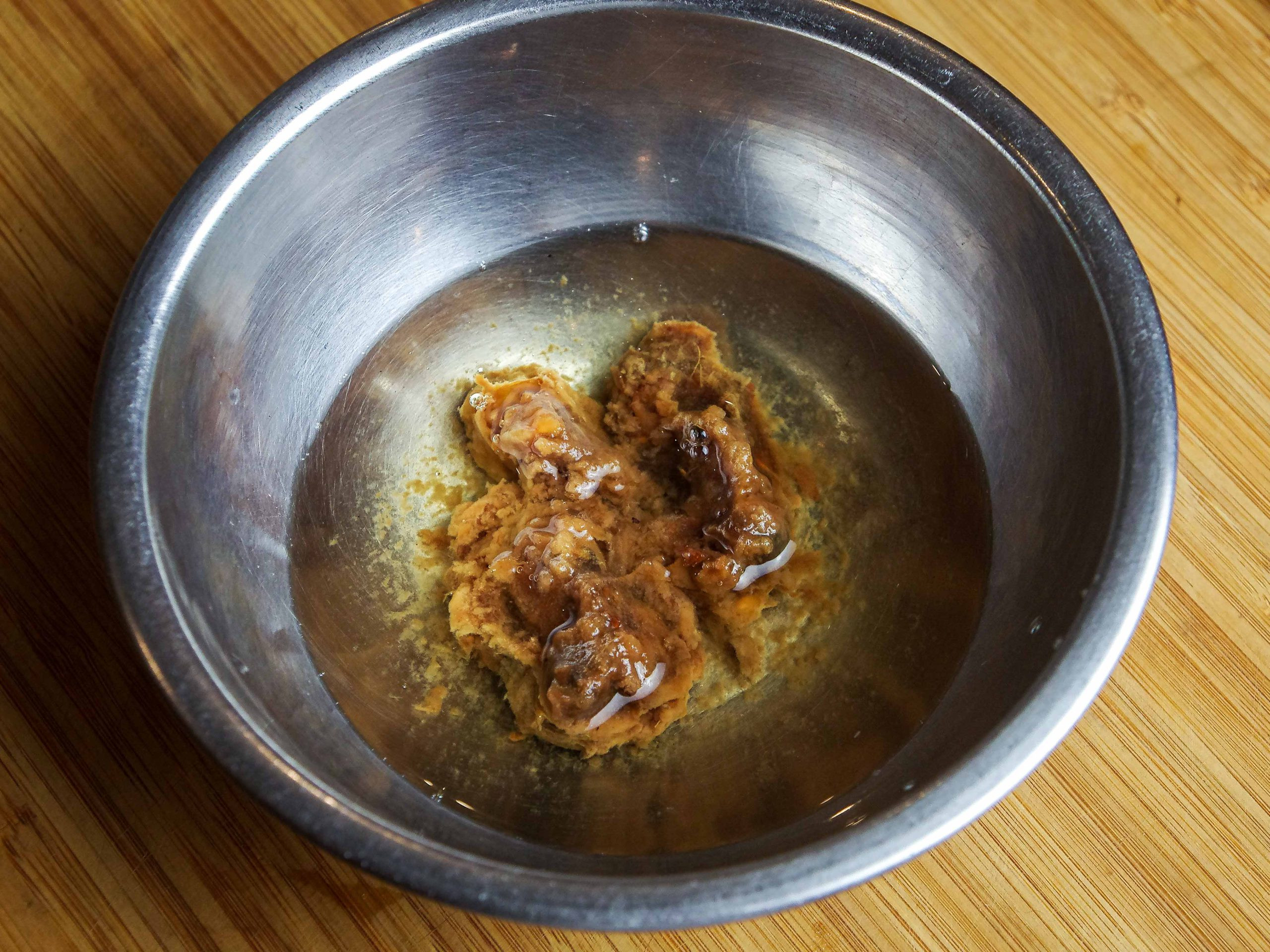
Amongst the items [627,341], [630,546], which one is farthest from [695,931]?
[627,341]

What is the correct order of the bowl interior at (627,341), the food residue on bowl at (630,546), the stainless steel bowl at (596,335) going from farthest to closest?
1. the food residue on bowl at (630,546)
2. the bowl interior at (627,341)
3. the stainless steel bowl at (596,335)

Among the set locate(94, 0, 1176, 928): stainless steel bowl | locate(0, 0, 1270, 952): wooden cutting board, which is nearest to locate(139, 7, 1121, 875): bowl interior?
locate(94, 0, 1176, 928): stainless steel bowl

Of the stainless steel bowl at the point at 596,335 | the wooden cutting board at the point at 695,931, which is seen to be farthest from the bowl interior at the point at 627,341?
the wooden cutting board at the point at 695,931

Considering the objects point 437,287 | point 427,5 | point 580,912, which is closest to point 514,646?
point 580,912

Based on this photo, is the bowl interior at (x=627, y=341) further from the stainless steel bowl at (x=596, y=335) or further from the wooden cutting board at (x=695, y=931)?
the wooden cutting board at (x=695, y=931)

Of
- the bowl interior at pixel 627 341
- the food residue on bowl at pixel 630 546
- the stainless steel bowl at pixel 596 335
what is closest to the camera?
the stainless steel bowl at pixel 596 335

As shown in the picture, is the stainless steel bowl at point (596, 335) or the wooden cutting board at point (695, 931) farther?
the wooden cutting board at point (695, 931)

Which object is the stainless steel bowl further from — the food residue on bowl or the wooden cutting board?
the wooden cutting board
